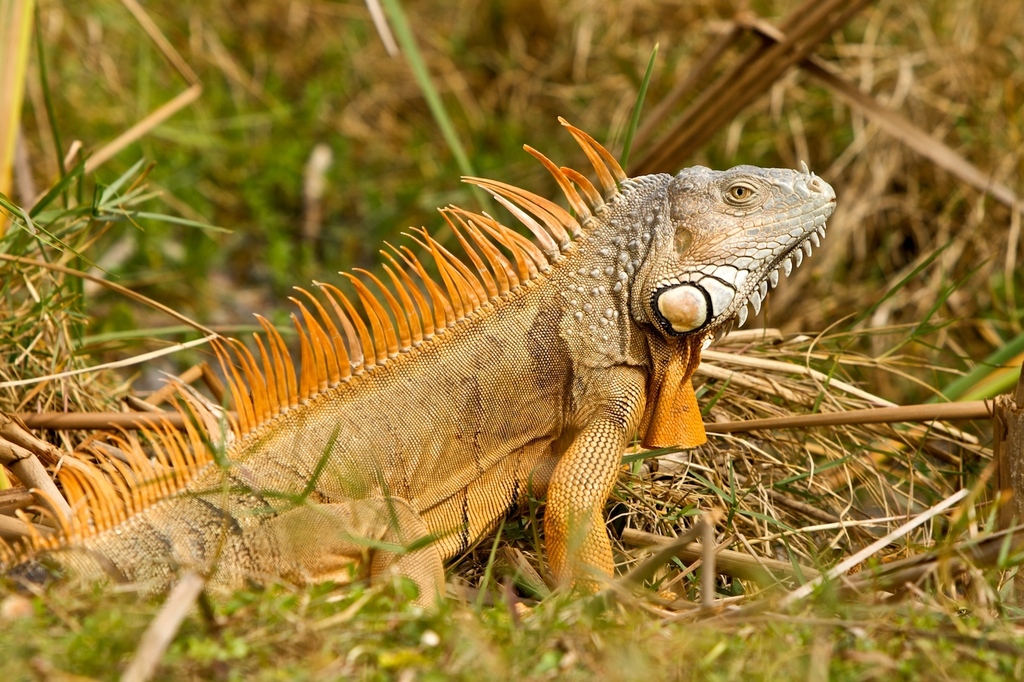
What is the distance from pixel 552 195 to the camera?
8.74 metres

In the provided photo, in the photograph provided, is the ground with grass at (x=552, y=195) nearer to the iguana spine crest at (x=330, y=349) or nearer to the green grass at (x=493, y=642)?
the green grass at (x=493, y=642)

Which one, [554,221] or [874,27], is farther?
[874,27]

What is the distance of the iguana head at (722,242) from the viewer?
395 cm

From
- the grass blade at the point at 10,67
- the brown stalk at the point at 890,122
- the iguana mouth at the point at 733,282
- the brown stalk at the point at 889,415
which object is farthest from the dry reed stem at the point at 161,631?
the brown stalk at the point at 890,122

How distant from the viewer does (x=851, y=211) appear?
7723 millimetres

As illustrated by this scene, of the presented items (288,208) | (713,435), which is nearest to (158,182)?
(288,208)

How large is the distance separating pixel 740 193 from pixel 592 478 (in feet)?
4.02

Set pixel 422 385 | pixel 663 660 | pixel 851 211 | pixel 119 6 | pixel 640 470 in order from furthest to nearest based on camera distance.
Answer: pixel 119 6 < pixel 851 211 < pixel 640 470 < pixel 422 385 < pixel 663 660

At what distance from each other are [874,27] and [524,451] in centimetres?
559

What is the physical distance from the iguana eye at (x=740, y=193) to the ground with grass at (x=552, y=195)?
953 mm

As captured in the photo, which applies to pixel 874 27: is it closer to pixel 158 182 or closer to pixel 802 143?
pixel 802 143

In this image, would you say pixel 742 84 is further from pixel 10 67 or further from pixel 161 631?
pixel 161 631

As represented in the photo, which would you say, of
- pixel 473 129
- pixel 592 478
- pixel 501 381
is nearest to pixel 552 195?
pixel 473 129

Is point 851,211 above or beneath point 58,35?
beneath
